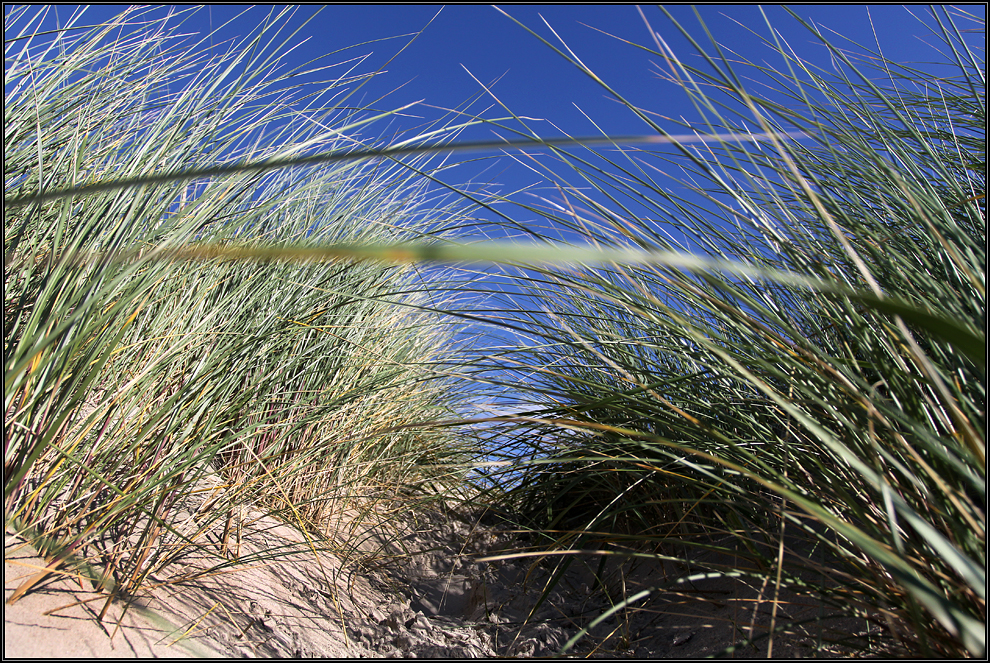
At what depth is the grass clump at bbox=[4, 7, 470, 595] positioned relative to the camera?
32.5 inches

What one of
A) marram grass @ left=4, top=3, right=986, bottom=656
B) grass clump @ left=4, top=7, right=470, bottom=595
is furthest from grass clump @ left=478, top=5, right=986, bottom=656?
grass clump @ left=4, top=7, right=470, bottom=595

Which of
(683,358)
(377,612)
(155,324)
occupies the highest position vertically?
(155,324)

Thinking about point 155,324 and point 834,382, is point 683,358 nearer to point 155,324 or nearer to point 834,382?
point 834,382

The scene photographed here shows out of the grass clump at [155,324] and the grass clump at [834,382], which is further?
the grass clump at [155,324]

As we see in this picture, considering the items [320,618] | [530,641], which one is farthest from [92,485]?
[530,641]

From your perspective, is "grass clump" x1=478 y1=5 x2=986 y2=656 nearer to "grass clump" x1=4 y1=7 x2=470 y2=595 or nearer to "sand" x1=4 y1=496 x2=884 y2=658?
"sand" x1=4 y1=496 x2=884 y2=658

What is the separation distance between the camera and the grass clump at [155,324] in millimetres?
826

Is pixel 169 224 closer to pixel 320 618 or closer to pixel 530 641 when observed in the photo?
pixel 320 618

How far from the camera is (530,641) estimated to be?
1009mm

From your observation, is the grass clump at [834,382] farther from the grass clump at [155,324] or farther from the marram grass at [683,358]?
the grass clump at [155,324]

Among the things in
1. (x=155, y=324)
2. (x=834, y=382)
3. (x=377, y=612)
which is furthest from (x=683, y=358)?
(x=155, y=324)

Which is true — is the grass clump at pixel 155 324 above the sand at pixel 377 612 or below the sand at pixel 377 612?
above

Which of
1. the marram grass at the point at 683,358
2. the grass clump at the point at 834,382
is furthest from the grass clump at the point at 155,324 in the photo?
the grass clump at the point at 834,382

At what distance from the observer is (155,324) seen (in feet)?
3.49
